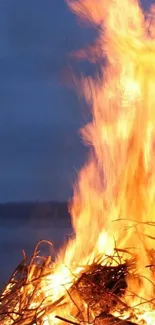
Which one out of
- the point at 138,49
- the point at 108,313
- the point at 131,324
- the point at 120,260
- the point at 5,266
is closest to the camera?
the point at 131,324

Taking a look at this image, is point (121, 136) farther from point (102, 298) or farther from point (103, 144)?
point (102, 298)

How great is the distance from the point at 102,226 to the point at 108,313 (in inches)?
42.8

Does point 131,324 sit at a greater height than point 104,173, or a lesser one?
lesser

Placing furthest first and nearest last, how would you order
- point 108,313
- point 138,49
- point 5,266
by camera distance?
point 5,266 → point 138,49 → point 108,313

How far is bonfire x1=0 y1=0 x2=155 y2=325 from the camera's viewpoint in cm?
474

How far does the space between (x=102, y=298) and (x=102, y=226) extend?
97 centimetres

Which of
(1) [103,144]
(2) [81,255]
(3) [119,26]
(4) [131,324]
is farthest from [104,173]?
(4) [131,324]

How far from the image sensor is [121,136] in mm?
5602

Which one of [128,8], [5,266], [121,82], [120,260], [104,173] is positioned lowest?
[120,260]

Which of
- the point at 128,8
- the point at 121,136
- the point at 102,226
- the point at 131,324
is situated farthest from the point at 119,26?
the point at 131,324

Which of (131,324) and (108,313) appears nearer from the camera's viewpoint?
(131,324)

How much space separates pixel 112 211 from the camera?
5.54 m

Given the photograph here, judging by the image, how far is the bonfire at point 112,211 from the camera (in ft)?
15.6

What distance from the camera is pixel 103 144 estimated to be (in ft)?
18.8
